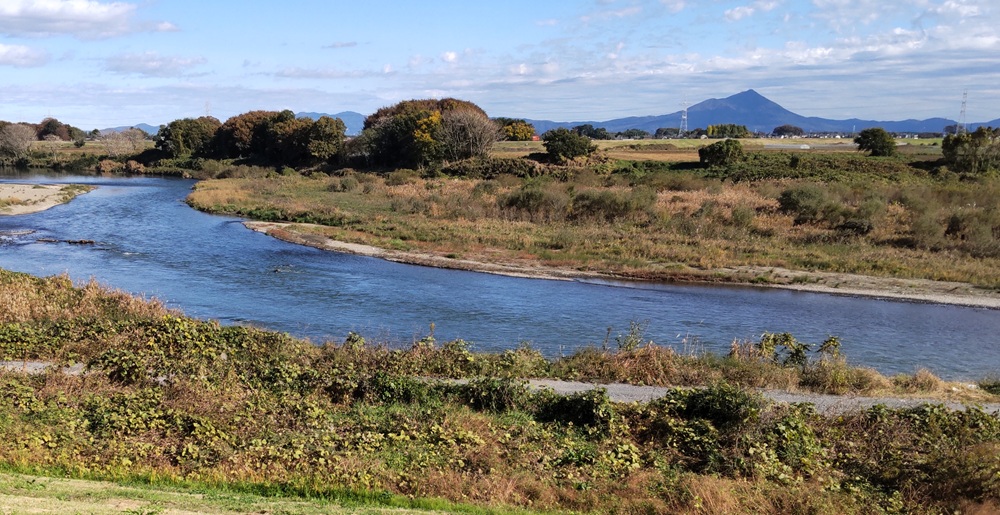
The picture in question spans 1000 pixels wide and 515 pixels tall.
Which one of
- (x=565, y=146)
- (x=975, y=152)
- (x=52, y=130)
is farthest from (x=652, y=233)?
(x=52, y=130)

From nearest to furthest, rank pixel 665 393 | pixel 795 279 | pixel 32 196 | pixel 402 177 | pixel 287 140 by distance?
pixel 665 393 → pixel 795 279 → pixel 32 196 → pixel 402 177 → pixel 287 140

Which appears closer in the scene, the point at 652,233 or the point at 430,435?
the point at 430,435

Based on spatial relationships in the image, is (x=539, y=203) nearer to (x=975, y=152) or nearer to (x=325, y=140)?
(x=975, y=152)

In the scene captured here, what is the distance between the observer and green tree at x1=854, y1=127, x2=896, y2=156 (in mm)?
84688

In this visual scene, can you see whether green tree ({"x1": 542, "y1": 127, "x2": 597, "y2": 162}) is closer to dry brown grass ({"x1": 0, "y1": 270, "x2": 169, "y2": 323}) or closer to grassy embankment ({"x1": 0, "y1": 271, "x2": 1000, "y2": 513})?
dry brown grass ({"x1": 0, "y1": 270, "x2": 169, "y2": 323})

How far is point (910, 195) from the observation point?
4975 cm

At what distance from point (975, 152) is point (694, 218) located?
3684cm

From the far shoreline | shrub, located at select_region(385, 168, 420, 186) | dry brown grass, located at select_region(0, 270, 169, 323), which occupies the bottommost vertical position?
dry brown grass, located at select_region(0, 270, 169, 323)

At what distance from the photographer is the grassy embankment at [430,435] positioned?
1079cm

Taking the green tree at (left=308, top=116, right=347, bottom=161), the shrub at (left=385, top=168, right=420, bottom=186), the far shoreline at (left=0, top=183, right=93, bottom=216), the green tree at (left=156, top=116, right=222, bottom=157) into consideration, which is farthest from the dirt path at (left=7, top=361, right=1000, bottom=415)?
the green tree at (left=156, top=116, right=222, bottom=157)

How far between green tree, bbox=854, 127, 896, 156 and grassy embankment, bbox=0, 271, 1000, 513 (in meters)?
76.1

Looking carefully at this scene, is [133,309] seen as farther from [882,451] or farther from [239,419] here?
[882,451]

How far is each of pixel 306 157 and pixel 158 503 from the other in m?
97.7

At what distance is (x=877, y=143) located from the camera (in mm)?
85625
